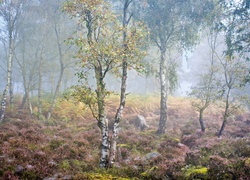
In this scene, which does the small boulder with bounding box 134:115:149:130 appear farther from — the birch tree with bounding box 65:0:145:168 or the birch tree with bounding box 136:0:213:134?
the birch tree with bounding box 65:0:145:168

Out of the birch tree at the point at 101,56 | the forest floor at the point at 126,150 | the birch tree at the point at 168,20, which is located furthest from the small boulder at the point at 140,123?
the birch tree at the point at 101,56

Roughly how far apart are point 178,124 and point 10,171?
14916 mm

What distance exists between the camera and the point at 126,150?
10750mm

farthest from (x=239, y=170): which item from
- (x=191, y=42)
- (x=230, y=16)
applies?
(x=191, y=42)

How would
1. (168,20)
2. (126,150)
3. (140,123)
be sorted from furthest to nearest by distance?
1. (140,123)
2. (168,20)
3. (126,150)

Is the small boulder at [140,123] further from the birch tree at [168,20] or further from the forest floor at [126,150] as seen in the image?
the birch tree at [168,20]

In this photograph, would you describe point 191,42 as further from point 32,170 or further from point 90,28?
point 32,170

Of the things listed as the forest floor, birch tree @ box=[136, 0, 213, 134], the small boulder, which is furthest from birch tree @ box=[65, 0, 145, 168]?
the small boulder

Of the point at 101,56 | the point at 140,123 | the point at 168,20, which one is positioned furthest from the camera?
the point at 140,123

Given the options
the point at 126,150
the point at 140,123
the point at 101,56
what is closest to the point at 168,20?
the point at 140,123

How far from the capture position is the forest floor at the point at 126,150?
6219 millimetres

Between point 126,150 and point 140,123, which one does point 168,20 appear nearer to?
point 140,123

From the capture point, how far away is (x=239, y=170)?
5.89 metres

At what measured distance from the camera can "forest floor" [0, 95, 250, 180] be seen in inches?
245
